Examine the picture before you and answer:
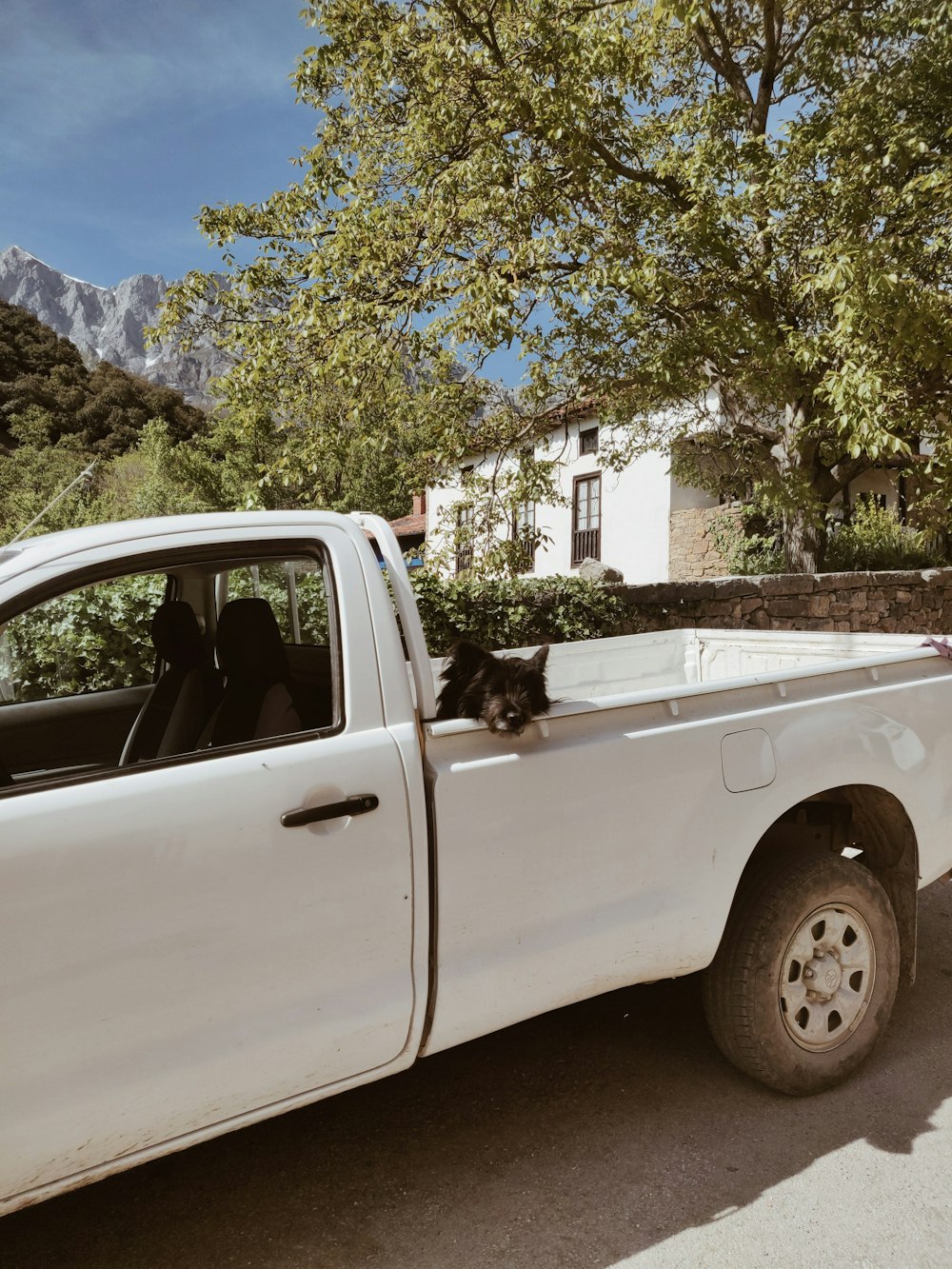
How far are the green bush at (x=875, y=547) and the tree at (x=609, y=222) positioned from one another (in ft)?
14.3

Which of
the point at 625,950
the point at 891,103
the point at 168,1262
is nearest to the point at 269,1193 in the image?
the point at 168,1262

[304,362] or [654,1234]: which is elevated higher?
[304,362]

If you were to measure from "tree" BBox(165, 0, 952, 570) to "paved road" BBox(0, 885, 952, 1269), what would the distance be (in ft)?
20.4

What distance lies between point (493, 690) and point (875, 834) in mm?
1752

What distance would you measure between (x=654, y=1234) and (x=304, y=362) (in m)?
8.24

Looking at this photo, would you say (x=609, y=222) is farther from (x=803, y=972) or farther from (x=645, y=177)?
(x=803, y=972)

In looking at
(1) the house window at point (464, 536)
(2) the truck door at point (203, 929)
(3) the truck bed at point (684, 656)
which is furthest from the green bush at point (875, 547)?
(2) the truck door at point (203, 929)

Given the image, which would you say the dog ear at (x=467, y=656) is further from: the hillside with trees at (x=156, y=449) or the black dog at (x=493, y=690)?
the hillside with trees at (x=156, y=449)

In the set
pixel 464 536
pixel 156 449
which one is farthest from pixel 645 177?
pixel 156 449

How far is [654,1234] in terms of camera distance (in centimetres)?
222

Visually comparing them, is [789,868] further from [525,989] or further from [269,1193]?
[269,1193]

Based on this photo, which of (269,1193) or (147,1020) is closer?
(147,1020)

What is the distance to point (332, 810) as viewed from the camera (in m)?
1.97

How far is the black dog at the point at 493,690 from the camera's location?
86.5 inches
